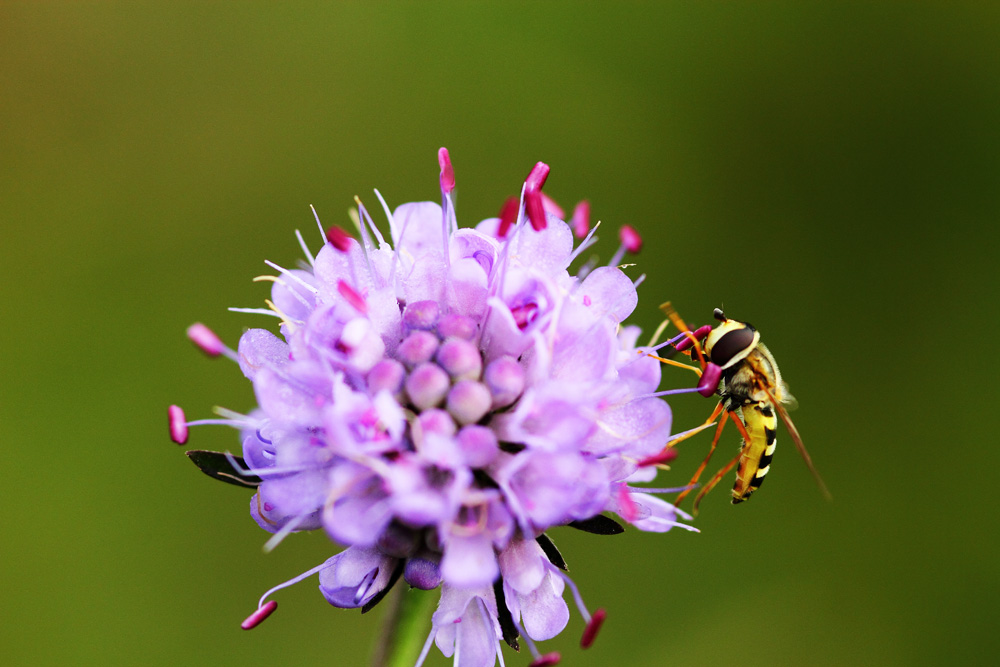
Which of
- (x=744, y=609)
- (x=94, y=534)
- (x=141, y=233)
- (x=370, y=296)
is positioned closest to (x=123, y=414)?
(x=94, y=534)

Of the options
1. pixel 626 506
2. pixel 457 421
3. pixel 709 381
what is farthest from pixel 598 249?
pixel 457 421

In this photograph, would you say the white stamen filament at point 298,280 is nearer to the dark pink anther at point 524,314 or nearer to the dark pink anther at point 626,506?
the dark pink anther at point 524,314

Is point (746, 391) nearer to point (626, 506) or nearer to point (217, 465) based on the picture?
point (626, 506)

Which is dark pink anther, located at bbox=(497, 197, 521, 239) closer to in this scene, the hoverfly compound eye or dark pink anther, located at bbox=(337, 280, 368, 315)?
dark pink anther, located at bbox=(337, 280, 368, 315)

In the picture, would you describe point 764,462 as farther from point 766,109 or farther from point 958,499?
point 766,109

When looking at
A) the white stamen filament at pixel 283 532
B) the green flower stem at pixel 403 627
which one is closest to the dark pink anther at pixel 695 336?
the green flower stem at pixel 403 627

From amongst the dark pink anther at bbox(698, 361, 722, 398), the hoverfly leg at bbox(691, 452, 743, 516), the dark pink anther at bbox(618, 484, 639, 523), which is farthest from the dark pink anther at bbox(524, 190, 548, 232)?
the hoverfly leg at bbox(691, 452, 743, 516)
